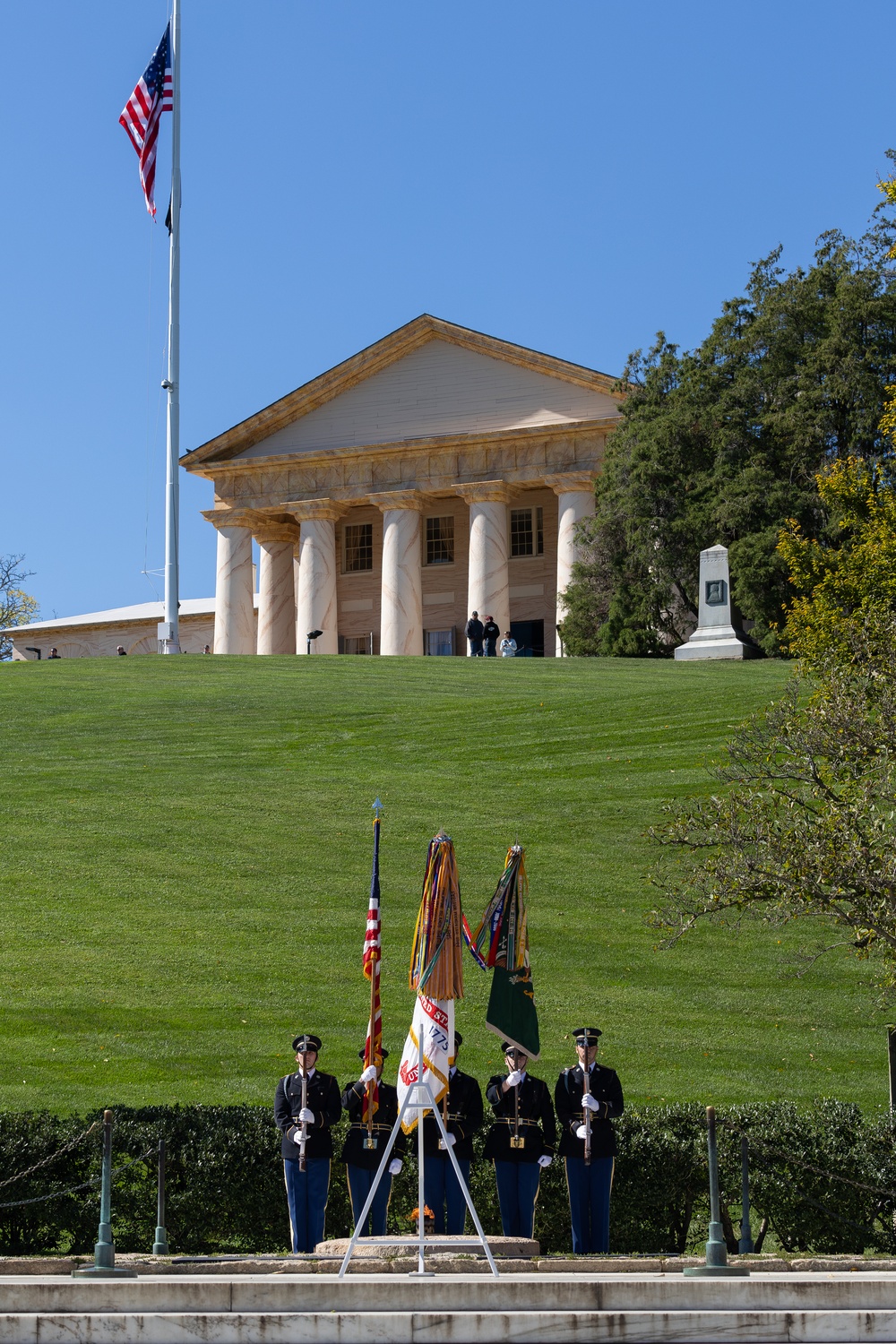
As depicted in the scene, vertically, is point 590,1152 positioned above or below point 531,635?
below

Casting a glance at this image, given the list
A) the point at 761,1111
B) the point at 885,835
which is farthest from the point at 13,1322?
the point at 885,835

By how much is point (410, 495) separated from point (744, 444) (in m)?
16.3

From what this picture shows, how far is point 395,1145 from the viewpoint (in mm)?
10898

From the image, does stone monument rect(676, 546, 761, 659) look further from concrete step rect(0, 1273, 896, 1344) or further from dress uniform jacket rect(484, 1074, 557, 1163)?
concrete step rect(0, 1273, 896, 1344)

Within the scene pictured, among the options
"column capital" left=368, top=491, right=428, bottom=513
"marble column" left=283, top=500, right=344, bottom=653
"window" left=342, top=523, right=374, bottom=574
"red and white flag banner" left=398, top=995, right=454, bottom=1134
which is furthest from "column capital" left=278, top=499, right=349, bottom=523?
"red and white flag banner" left=398, top=995, right=454, bottom=1134

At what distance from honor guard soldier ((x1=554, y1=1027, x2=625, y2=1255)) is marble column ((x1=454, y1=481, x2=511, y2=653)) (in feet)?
148

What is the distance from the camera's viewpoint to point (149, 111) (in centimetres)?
4075

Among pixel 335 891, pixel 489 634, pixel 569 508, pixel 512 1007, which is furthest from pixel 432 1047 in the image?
pixel 569 508

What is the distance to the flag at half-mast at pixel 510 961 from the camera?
10828 millimetres

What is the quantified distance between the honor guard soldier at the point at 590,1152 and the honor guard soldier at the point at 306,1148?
1626 millimetres

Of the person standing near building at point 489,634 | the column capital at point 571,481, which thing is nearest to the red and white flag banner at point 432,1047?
the person standing near building at point 489,634

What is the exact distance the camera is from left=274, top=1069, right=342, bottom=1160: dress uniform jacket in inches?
419

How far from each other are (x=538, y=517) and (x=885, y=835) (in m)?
48.7

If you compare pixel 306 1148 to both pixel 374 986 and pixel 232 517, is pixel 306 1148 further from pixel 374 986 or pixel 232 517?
pixel 232 517
